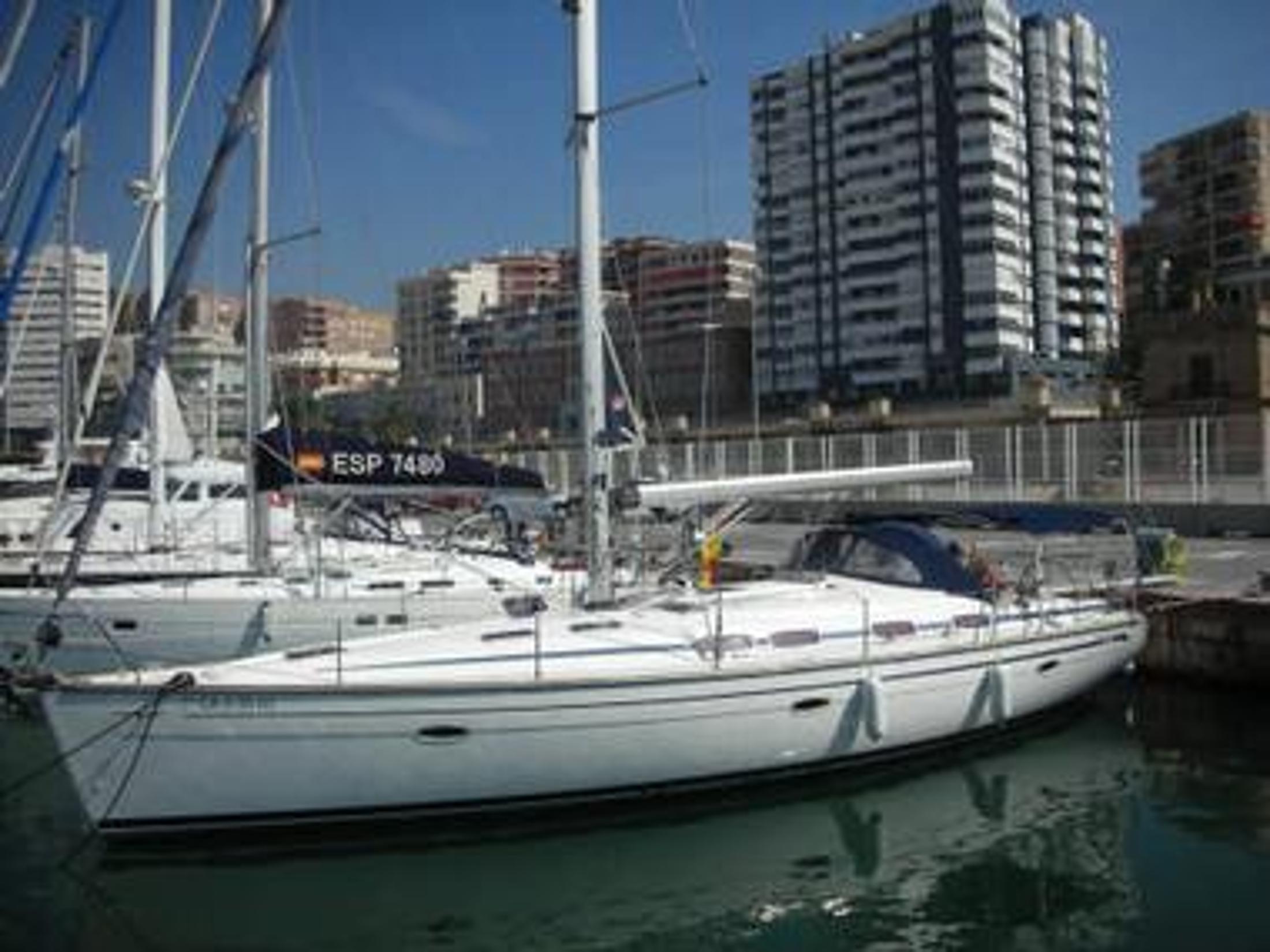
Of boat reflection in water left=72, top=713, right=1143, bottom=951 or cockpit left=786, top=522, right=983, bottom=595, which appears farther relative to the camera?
cockpit left=786, top=522, right=983, bottom=595

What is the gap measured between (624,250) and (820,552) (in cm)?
13596

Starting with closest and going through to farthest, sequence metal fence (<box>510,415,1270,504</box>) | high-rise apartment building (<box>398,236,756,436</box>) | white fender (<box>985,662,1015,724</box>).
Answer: white fender (<box>985,662,1015,724</box>)
metal fence (<box>510,415,1270,504</box>)
high-rise apartment building (<box>398,236,756,436</box>)

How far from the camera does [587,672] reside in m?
13.6

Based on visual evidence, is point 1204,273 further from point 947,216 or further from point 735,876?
point 735,876

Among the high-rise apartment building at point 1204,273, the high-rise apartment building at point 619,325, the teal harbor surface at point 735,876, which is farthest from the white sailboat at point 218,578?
the high-rise apartment building at point 1204,273

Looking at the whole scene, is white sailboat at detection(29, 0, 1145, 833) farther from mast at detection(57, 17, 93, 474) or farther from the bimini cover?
mast at detection(57, 17, 93, 474)

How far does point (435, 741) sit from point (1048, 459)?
29.3 metres

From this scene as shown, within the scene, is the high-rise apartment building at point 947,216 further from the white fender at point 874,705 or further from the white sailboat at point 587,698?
the white fender at point 874,705

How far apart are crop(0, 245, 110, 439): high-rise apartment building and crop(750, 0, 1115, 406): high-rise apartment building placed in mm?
83324

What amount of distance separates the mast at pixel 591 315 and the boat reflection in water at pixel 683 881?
3.43 meters

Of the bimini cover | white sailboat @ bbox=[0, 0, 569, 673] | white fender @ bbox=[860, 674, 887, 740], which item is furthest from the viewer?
the bimini cover

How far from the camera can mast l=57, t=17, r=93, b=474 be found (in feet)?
91.6

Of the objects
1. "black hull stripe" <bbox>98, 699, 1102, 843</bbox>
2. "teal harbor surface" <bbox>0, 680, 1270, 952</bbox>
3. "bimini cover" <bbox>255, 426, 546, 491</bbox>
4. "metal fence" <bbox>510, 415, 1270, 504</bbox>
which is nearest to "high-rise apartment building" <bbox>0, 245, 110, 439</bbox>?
"bimini cover" <bbox>255, 426, 546, 491</bbox>

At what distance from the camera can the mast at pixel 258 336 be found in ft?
70.1
